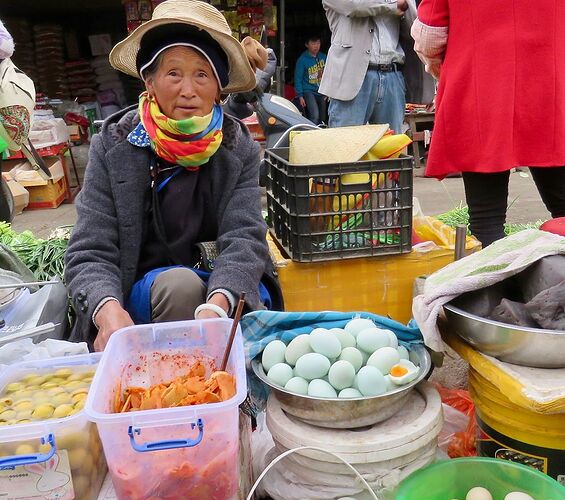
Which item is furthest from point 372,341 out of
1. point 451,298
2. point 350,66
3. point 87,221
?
point 350,66

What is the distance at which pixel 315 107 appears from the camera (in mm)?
9492

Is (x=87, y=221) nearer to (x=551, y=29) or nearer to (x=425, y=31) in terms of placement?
(x=425, y=31)

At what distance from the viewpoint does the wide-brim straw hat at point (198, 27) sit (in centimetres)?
191

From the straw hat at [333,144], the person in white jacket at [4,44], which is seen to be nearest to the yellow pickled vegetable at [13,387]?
the straw hat at [333,144]

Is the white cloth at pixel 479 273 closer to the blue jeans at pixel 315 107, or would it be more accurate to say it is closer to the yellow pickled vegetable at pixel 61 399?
the yellow pickled vegetable at pixel 61 399

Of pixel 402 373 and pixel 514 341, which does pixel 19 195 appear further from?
pixel 514 341

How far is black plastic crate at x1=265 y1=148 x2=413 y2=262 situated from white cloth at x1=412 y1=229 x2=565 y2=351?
71 centimetres

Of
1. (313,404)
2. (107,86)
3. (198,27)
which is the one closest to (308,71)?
(107,86)

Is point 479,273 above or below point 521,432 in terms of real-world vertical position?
above

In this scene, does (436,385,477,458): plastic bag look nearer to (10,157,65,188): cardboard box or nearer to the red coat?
the red coat

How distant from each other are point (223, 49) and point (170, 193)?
0.55m

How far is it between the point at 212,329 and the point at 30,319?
78cm

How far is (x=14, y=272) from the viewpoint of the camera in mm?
2293

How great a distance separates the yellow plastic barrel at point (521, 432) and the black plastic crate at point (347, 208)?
0.93 m
